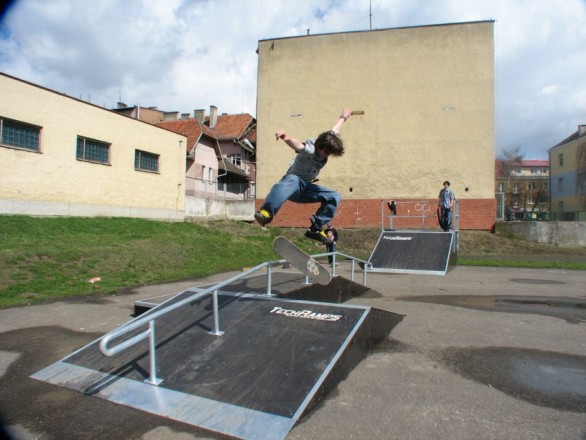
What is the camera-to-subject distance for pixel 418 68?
2386 centimetres

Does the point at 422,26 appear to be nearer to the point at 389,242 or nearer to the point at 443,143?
the point at 443,143

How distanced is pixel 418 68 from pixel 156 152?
15.9 m

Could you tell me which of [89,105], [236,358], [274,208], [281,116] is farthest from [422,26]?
[236,358]

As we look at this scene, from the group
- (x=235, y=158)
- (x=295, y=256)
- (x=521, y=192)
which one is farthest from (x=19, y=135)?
(x=521, y=192)

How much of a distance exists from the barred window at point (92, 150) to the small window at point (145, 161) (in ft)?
5.88

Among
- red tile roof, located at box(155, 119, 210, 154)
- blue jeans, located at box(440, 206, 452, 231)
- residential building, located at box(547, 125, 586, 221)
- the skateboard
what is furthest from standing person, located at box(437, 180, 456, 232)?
residential building, located at box(547, 125, 586, 221)

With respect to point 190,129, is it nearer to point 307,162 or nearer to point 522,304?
point 307,162

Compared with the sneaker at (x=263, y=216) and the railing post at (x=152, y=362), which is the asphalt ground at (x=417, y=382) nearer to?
the railing post at (x=152, y=362)

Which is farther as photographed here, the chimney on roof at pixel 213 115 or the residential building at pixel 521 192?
the residential building at pixel 521 192

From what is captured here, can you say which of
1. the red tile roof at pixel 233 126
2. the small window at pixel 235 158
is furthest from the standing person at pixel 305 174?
the red tile roof at pixel 233 126

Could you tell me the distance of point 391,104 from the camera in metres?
24.1

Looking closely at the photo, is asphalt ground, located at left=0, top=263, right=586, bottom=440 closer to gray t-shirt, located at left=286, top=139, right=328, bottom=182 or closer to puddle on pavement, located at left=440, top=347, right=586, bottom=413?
puddle on pavement, located at left=440, top=347, right=586, bottom=413

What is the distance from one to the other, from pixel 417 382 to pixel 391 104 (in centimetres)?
2262

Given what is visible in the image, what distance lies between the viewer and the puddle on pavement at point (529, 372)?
11.0 ft
